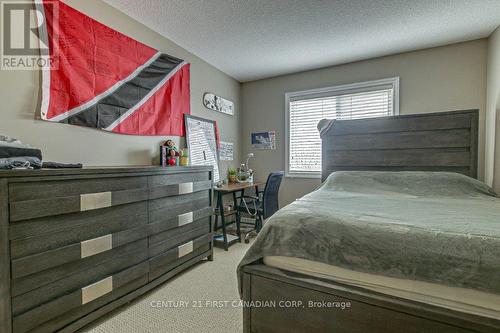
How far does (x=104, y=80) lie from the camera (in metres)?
2.00

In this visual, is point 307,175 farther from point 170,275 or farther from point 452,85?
point 170,275

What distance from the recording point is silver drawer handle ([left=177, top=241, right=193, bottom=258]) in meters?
2.13

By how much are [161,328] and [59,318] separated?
57cm

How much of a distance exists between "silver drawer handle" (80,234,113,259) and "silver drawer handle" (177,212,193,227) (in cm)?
62

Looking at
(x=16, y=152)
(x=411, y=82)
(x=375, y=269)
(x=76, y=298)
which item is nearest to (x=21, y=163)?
(x=16, y=152)

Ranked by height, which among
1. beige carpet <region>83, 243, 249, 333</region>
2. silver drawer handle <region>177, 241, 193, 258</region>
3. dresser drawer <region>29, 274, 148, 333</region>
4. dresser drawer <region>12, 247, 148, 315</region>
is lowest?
beige carpet <region>83, 243, 249, 333</region>

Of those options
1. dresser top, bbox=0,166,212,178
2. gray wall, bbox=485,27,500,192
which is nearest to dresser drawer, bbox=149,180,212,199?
dresser top, bbox=0,166,212,178

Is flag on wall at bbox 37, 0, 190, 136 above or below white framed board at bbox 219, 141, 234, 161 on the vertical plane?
above

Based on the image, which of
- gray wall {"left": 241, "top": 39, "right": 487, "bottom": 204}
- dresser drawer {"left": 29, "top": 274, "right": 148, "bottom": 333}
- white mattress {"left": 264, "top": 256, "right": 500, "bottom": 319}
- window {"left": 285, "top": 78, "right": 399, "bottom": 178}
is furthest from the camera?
window {"left": 285, "top": 78, "right": 399, "bottom": 178}

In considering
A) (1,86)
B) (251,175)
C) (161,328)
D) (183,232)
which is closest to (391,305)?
(161,328)

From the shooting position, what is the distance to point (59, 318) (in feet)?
4.38

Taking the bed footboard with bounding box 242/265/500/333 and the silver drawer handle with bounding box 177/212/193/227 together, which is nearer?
the bed footboard with bounding box 242/265/500/333

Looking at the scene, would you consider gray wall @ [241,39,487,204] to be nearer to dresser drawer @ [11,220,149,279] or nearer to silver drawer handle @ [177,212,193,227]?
silver drawer handle @ [177,212,193,227]

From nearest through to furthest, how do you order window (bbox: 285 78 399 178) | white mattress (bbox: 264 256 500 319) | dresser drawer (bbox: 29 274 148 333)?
white mattress (bbox: 264 256 500 319), dresser drawer (bbox: 29 274 148 333), window (bbox: 285 78 399 178)
